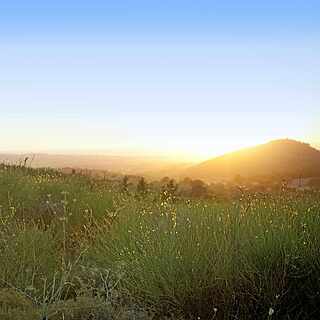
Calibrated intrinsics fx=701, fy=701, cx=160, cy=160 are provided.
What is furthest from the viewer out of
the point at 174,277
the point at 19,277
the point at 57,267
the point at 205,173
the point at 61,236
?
the point at 205,173

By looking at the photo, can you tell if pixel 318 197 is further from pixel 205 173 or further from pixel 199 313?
pixel 205 173

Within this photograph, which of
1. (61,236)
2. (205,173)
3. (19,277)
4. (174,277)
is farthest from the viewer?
(205,173)

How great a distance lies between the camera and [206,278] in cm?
670

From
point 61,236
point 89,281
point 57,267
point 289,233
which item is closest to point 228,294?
point 289,233

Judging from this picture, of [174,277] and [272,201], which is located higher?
[272,201]

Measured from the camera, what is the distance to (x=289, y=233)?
6.98 meters

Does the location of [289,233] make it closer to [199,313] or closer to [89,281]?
[199,313]

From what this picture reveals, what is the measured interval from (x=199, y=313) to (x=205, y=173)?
902 inches

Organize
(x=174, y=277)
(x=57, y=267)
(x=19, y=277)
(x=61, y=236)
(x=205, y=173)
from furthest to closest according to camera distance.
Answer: (x=205, y=173), (x=61, y=236), (x=57, y=267), (x=19, y=277), (x=174, y=277)

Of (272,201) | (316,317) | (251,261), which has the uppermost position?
(272,201)

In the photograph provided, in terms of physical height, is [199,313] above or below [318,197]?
below

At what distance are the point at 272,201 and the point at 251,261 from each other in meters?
1.50

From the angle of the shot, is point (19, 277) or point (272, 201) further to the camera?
point (272, 201)

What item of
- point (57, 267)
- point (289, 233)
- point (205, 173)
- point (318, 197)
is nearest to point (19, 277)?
point (57, 267)
